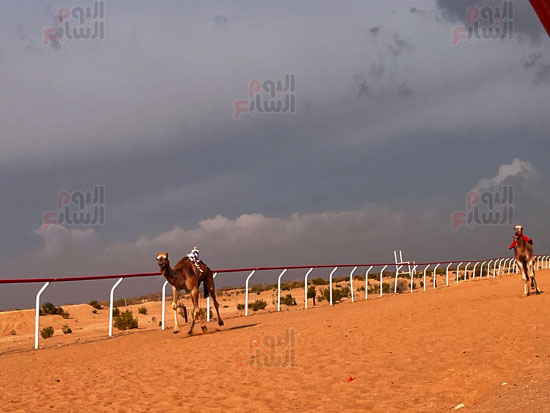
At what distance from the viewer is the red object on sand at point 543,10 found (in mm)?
1239

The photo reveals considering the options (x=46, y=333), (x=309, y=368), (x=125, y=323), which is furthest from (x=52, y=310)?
(x=309, y=368)

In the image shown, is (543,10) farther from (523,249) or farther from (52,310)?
(52,310)

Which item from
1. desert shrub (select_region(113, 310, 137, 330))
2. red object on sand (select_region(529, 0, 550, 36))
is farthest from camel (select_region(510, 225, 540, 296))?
red object on sand (select_region(529, 0, 550, 36))

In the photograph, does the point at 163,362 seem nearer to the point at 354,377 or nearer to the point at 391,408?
the point at 354,377

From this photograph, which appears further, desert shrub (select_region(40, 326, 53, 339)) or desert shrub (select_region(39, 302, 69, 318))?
desert shrub (select_region(39, 302, 69, 318))

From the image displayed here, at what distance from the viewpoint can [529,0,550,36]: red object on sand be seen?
48.8 inches

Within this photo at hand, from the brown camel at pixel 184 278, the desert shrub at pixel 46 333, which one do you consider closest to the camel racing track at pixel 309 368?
the brown camel at pixel 184 278

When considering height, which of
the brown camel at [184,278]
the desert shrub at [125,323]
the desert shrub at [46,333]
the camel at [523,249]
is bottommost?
the desert shrub at [46,333]

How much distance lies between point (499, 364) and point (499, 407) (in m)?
2.90

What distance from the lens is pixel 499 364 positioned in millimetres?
9547

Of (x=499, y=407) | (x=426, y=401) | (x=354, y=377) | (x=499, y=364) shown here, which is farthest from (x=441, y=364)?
(x=499, y=407)

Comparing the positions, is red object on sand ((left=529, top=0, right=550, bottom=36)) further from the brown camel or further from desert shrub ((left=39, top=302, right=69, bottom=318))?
desert shrub ((left=39, top=302, right=69, bottom=318))

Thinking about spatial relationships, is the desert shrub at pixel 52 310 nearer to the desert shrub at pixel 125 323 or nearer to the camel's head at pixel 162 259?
the desert shrub at pixel 125 323

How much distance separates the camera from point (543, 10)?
1270 mm
